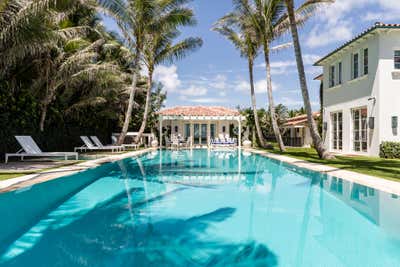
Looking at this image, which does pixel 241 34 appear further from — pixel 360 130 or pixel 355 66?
pixel 360 130

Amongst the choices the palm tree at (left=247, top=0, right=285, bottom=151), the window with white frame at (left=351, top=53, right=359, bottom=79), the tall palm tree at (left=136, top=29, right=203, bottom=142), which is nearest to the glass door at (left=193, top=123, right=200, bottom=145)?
the tall palm tree at (left=136, top=29, right=203, bottom=142)

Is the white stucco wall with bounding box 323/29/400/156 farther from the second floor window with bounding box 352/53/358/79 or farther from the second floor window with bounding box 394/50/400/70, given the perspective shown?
the second floor window with bounding box 352/53/358/79

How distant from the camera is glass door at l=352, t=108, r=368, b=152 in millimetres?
16609

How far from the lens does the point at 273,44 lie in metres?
20.8

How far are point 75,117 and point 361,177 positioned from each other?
18.0m

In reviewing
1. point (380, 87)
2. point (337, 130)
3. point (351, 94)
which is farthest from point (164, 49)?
point (380, 87)

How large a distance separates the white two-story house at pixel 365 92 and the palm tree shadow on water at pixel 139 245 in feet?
42.4

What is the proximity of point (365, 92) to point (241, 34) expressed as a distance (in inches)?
398

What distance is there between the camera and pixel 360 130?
17062 mm

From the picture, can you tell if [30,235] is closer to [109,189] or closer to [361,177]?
[109,189]

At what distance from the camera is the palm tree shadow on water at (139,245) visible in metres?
3.64

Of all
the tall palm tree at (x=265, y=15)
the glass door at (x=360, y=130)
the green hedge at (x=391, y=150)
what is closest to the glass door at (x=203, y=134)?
the tall palm tree at (x=265, y=15)

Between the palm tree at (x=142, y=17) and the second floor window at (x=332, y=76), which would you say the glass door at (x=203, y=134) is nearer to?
the palm tree at (x=142, y=17)

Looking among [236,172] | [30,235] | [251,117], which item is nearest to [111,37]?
[251,117]
